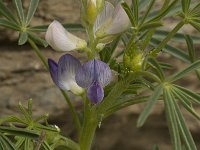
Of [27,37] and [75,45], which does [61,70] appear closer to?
[75,45]

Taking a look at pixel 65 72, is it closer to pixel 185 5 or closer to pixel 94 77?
pixel 94 77

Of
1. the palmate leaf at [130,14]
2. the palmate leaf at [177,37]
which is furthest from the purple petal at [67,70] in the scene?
the palmate leaf at [177,37]

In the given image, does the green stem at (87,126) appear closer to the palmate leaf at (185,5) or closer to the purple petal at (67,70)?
the purple petal at (67,70)

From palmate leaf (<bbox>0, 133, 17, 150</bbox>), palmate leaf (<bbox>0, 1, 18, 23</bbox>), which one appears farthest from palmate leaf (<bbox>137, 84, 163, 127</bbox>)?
palmate leaf (<bbox>0, 1, 18, 23</bbox>)

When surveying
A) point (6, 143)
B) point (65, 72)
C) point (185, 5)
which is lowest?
point (6, 143)

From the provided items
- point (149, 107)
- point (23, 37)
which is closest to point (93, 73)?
point (149, 107)
